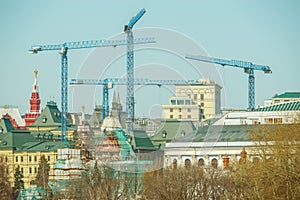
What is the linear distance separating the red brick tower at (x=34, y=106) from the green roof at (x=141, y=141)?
43.0 meters

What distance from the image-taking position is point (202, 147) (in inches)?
4705

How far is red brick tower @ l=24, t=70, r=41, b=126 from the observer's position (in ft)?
619

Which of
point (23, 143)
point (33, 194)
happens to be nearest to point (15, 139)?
point (23, 143)

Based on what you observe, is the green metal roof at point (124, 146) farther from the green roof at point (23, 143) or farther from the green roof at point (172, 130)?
the green roof at point (172, 130)

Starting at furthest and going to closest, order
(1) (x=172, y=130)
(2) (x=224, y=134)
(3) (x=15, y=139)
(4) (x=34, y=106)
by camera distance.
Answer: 1. (4) (x=34, y=106)
2. (1) (x=172, y=130)
3. (3) (x=15, y=139)
4. (2) (x=224, y=134)

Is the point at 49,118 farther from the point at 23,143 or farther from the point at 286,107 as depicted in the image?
the point at 286,107

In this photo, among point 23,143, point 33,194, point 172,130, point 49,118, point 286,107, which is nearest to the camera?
point 33,194

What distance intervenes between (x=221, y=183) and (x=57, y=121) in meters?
92.7

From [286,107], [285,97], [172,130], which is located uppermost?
[285,97]

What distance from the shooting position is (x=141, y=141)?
141m

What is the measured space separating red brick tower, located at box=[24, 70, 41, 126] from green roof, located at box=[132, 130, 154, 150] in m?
43.0

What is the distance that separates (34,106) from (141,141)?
53443mm

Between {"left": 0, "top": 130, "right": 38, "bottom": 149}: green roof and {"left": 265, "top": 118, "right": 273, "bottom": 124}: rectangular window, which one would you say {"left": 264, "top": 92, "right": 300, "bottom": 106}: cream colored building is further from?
{"left": 265, "top": 118, "right": 273, "bottom": 124}: rectangular window

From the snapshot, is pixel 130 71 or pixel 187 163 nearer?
pixel 187 163
